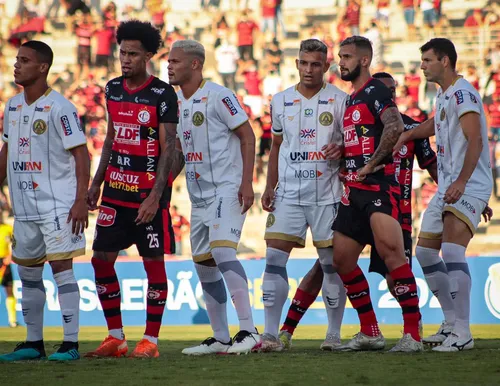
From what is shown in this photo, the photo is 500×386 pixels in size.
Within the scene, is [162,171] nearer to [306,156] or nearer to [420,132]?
[306,156]

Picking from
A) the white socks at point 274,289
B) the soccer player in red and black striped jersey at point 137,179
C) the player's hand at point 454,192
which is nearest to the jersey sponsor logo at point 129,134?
the soccer player in red and black striped jersey at point 137,179

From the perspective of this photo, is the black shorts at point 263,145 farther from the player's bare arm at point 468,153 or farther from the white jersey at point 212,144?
the player's bare arm at point 468,153

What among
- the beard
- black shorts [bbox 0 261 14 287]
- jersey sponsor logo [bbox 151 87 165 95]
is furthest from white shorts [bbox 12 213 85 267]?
black shorts [bbox 0 261 14 287]

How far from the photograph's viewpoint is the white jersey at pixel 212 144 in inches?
301

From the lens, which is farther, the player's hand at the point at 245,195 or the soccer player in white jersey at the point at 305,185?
the soccer player in white jersey at the point at 305,185

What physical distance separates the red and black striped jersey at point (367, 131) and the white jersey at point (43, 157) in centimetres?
208

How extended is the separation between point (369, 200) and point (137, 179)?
1814mm

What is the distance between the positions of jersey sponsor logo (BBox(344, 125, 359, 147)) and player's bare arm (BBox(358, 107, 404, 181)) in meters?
0.29

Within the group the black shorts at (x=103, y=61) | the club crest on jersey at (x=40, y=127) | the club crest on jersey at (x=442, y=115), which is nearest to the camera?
the club crest on jersey at (x=40, y=127)

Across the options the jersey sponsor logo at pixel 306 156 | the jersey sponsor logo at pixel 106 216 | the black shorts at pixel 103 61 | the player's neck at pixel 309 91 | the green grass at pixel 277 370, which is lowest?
the green grass at pixel 277 370

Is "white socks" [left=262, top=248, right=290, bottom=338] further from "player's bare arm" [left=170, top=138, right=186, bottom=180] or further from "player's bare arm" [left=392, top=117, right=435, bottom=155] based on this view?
"player's bare arm" [left=392, top=117, right=435, bottom=155]

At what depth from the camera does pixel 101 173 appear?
7637 millimetres

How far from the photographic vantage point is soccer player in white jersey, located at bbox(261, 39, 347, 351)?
7.79m

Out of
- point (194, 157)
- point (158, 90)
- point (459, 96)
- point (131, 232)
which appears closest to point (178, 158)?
point (194, 157)
